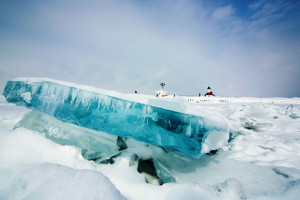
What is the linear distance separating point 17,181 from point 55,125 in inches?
44.3

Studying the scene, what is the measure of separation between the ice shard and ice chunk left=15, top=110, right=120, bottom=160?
25 centimetres

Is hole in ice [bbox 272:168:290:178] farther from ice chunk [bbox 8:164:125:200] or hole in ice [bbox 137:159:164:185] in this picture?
ice chunk [bbox 8:164:125:200]

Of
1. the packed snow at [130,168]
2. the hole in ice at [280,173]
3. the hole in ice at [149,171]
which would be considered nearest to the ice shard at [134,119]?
the packed snow at [130,168]

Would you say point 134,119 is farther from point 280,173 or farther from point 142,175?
point 280,173

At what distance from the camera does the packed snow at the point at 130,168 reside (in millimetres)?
1041

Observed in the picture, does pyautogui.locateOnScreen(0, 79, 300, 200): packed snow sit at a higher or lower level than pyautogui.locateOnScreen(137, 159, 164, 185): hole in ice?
higher

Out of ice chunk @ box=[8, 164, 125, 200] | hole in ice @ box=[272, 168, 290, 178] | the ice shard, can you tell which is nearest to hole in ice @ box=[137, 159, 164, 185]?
the ice shard

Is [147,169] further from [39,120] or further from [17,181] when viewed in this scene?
[39,120]

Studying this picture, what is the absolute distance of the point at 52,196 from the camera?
36.2 inches

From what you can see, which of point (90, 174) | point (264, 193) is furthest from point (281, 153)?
point (90, 174)

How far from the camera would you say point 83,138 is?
6.61 ft

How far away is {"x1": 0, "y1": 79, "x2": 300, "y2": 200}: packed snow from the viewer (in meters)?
1.04

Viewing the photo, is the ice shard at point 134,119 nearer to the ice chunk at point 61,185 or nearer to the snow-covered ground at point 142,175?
the snow-covered ground at point 142,175

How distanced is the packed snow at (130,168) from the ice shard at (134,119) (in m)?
0.16
